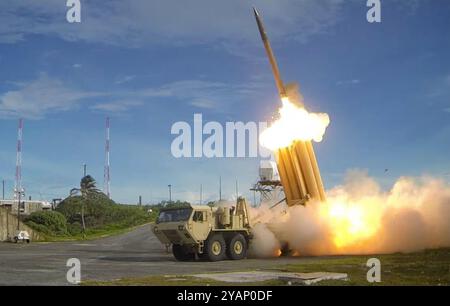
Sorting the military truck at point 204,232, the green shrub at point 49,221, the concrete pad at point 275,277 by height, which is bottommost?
the concrete pad at point 275,277

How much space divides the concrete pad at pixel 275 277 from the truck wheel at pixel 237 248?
8086mm

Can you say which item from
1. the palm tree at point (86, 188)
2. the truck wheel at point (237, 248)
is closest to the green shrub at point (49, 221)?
the palm tree at point (86, 188)

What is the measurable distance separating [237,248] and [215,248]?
4.34 feet

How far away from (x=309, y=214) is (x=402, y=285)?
1377 centimetres

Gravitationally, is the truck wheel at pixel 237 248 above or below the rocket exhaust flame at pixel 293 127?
below

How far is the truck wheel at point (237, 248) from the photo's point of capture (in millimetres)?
26781

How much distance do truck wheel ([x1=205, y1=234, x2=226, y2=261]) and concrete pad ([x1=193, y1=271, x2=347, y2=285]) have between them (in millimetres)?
7453

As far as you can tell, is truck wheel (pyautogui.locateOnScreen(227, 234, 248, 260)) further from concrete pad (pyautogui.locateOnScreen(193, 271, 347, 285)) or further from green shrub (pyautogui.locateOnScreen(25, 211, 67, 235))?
green shrub (pyautogui.locateOnScreen(25, 211, 67, 235))

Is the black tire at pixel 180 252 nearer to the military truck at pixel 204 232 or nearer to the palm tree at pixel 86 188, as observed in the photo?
the military truck at pixel 204 232

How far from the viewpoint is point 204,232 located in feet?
85.6

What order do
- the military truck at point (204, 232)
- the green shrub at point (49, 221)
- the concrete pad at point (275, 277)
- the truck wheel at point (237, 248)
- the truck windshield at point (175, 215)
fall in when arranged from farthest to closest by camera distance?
the green shrub at point (49, 221), the truck wheel at point (237, 248), the truck windshield at point (175, 215), the military truck at point (204, 232), the concrete pad at point (275, 277)

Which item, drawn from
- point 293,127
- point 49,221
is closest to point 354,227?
point 293,127

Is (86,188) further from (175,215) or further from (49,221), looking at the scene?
(175,215)

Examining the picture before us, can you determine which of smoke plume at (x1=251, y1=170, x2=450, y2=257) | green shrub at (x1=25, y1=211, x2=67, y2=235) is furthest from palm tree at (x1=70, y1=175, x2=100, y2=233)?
smoke plume at (x1=251, y1=170, x2=450, y2=257)
